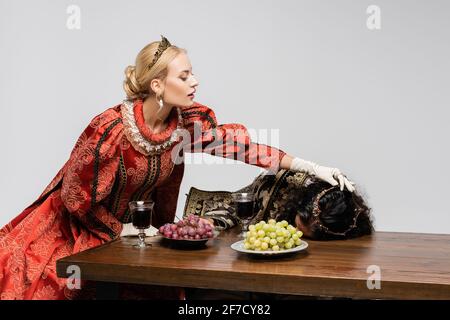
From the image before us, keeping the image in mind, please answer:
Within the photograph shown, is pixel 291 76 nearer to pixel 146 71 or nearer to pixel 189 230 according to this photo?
pixel 146 71

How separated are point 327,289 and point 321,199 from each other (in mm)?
634

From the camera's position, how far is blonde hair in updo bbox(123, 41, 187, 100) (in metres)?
2.65

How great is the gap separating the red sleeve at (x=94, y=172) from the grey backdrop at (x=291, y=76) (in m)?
1.47

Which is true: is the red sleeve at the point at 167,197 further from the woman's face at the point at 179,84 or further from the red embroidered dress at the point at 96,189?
the woman's face at the point at 179,84

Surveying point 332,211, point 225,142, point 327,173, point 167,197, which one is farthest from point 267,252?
point 167,197

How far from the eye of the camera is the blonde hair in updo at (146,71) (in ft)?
8.70

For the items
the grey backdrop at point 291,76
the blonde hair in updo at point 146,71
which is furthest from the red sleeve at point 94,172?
the grey backdrop at point 291,76

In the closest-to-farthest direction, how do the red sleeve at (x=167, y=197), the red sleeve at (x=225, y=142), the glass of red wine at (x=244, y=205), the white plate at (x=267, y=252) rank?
the white plate at (x=267, y=252) → the glass of red wine at (x=244, y=205) → the red sleeve at (x=225, y=142) → the red sleeve at (x=167, y=197)

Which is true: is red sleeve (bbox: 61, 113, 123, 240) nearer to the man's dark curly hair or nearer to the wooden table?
the wooden table

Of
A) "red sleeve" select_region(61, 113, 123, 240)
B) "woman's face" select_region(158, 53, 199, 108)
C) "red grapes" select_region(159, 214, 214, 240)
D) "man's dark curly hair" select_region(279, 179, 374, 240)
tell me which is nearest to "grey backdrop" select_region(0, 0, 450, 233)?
"man's dark curly hair" select_region(279, 179, 374, 240)

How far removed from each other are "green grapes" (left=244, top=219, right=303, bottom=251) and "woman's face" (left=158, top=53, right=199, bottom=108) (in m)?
0.69

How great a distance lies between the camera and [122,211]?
2.81m

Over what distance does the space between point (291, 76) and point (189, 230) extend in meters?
1.83

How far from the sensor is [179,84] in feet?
8.71
